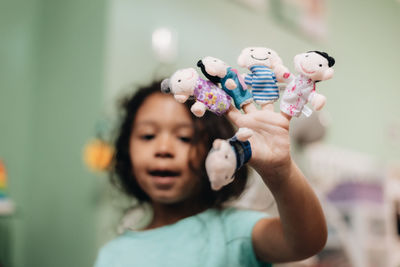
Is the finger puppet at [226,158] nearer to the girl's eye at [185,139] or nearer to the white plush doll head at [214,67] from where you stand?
the white plush doll head at [214,67]

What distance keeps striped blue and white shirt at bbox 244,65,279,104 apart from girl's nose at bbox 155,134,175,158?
207 mm

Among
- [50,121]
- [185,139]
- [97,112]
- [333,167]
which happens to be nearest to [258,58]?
[185,139]

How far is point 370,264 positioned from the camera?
128 centimetres

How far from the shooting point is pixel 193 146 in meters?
0.53

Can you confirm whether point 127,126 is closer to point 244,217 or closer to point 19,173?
point 244,217

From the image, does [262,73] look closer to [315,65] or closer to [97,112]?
[315,65]

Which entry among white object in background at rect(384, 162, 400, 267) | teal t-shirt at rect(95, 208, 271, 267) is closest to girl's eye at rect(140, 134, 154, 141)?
teal t-shirt at rect(95, 208, 271, 267)

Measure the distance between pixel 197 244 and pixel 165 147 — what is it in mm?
122

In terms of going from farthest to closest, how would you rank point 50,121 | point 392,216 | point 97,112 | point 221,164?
point 392,216 → point 50,121 → point 97,112 → point 221,164

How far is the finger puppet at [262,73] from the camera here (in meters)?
0.33

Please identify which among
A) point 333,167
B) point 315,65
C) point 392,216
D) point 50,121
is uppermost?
point 315,65

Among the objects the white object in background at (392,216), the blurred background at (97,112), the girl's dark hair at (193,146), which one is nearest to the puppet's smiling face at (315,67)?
the girl's dark hair at (193,146)

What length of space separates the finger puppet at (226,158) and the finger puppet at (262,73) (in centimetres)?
4

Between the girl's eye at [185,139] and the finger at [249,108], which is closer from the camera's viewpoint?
the finger at [249,108]
